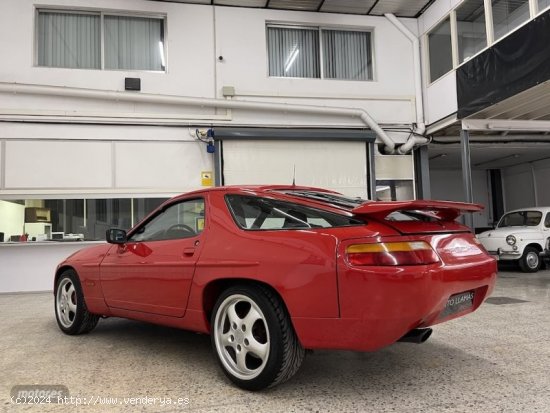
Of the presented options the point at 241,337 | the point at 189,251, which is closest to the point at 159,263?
the point at 189,251

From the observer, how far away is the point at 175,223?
3.68 m

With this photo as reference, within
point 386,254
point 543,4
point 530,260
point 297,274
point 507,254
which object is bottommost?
point 530,260

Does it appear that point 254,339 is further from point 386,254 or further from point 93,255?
point 93,255

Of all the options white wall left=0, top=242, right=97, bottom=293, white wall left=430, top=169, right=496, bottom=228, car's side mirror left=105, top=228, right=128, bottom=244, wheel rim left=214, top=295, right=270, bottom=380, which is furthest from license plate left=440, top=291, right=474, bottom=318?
white wall left=430, top=169, right=496, bottom=228

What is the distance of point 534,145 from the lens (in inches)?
507

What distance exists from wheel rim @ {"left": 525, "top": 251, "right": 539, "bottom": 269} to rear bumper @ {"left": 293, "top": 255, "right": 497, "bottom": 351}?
29.0 feet

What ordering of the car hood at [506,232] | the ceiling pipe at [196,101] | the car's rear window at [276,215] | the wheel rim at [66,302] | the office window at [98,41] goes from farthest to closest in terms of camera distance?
the car hood at [506,232], the office window at [98,41], the ceiling pipe at [196,101], the wheel rim at [66,302], the car's rear window at [276,215]

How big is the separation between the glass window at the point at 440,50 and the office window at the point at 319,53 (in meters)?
1.45

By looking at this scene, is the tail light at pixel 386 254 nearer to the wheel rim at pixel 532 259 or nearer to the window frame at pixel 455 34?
the window frame at pixel 455 34

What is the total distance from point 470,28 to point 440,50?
3.01 ft

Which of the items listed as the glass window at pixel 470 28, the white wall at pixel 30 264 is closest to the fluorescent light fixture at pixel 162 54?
the white wall at pixel 30 264

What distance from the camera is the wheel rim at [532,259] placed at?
1004cm

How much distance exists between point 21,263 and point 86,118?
124 inches

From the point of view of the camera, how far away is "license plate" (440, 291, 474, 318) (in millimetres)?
2790
